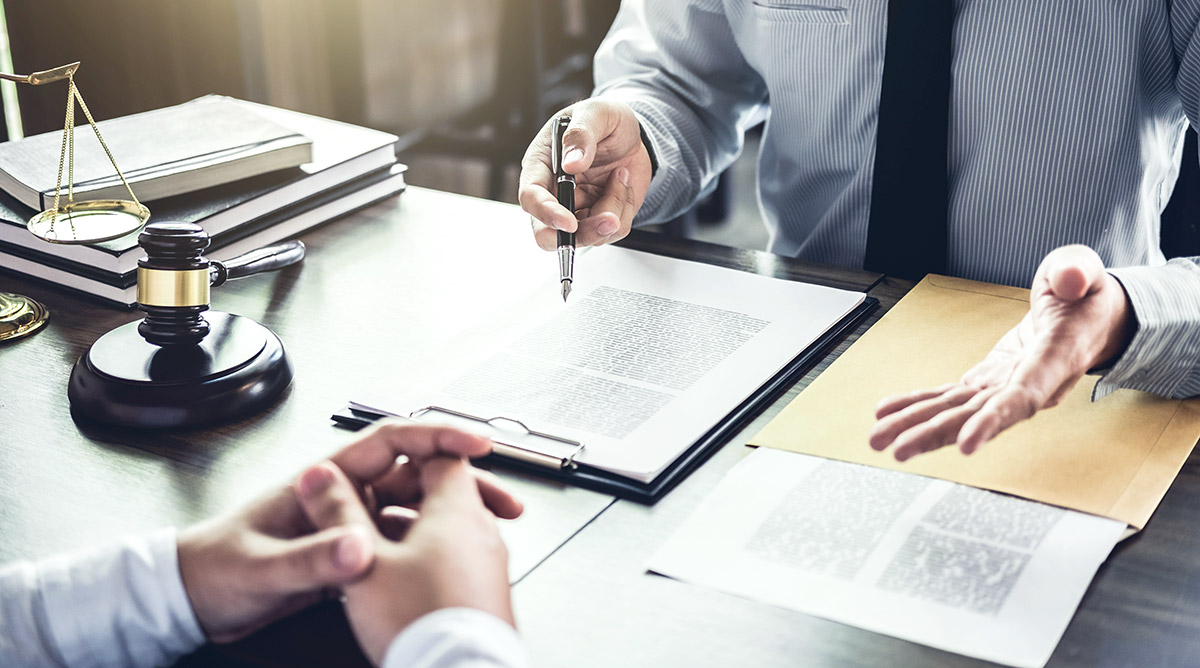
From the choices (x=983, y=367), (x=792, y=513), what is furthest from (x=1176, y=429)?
(x=792, y=513)

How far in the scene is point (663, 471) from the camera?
80 centimetres

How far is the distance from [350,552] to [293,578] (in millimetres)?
44

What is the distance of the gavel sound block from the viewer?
875 mm

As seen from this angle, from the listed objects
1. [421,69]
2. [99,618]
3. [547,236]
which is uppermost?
[547,236]

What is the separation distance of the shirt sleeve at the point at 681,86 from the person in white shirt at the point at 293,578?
75 centimetres

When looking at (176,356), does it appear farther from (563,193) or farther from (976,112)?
(976,112)

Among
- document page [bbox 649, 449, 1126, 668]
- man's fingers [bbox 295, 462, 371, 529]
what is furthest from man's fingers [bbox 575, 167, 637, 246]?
man's fingers [bbox 295, 462, 371, 529]

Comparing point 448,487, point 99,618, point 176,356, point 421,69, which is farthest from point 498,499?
point 421,69

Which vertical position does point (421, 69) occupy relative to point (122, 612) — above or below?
below

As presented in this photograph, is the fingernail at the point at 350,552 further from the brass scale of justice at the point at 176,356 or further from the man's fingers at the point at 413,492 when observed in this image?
the brass scale of justice at the point at 176,356

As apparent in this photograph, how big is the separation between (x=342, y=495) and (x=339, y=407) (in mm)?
249

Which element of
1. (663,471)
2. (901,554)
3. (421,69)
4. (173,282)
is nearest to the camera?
(901,554)

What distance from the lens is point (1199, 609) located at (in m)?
0.65

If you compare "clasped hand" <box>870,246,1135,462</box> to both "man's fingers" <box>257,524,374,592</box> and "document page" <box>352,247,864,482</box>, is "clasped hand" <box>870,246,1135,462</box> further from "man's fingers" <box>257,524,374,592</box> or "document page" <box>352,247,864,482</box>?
"man's fingers" <box>257,524,374,592</box>
